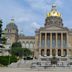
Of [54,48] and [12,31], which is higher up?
[12,31]

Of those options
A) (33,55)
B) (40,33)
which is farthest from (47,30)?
(33,55)

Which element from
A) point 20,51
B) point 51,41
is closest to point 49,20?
point 51,41

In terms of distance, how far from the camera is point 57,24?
347 ft

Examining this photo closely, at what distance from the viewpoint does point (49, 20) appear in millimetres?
114750

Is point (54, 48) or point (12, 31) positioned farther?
point (12, 31)

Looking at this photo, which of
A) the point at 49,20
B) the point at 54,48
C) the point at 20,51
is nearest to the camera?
the point at 20,51

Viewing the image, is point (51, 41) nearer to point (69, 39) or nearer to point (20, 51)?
point (69, 39)

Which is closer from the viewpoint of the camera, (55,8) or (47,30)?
(47,30)

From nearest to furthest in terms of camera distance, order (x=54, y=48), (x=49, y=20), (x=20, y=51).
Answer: (x=20, y=51) < (x=54, y=48) < (x=49, y=20)

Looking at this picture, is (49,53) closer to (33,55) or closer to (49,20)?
(33,55)

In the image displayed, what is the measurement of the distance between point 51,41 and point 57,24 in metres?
6.81

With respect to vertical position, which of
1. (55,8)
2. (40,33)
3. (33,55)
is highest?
(55,8)

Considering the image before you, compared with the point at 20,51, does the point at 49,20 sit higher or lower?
higher

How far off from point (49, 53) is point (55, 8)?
23.1 meters
